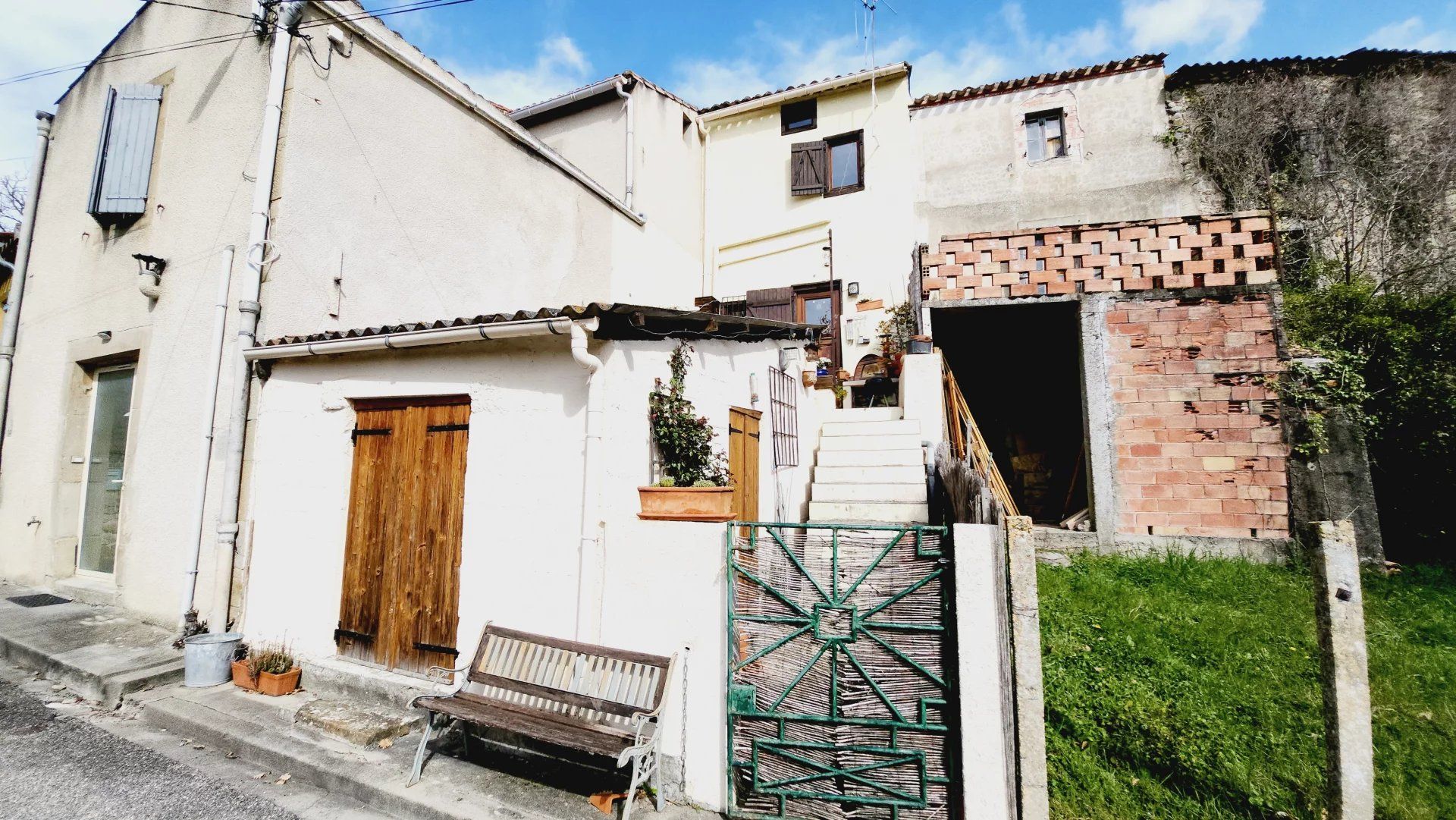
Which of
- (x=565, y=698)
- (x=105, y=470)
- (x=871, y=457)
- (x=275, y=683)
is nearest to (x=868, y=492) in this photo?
(x=871, y=457)

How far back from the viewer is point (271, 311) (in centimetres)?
533

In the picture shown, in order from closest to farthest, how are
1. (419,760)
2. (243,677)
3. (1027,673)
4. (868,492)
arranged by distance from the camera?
(1027,673) < (419,760) < (243,677) < (868,492)

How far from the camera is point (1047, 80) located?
1159cm

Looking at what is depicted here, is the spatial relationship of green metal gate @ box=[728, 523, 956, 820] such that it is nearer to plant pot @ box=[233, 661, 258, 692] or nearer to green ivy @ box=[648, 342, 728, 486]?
green ivy @ box=[648, 342, 728, 486]

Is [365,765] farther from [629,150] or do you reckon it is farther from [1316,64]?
[1316,64]

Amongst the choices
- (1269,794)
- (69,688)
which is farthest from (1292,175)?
(69,688)

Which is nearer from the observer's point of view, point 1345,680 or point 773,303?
point 1345,680

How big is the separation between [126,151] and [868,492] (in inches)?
369

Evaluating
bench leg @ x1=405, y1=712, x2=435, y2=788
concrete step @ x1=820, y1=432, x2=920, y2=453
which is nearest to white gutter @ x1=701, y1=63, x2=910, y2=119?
concrete step @ x1=820, y1=432, x2=920, y2=453

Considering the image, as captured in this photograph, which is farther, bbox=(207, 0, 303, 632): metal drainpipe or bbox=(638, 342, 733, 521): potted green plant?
bbox=(207, 0, 303, 632): metal drainpipe

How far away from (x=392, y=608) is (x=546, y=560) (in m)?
1.67

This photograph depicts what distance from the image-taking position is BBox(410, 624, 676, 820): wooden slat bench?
309cm

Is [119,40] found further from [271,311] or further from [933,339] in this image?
[933,339]

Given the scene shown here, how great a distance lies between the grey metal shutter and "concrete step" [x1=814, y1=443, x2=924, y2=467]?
28.1 ft
